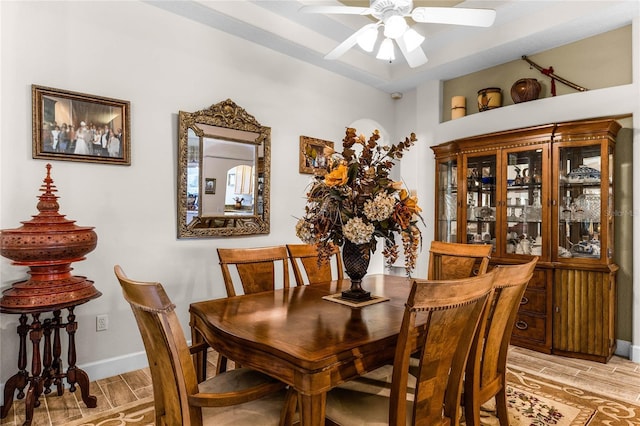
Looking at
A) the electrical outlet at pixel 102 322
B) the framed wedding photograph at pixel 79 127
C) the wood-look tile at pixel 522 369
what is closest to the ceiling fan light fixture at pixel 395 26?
the framed wedding photograph at pixel 79 127

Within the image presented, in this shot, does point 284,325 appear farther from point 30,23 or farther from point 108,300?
point 30,23

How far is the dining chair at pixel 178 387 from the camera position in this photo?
1.17 m

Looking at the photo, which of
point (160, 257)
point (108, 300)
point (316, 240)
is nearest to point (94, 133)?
point (160, 257)

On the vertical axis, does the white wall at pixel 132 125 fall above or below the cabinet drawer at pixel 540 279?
above

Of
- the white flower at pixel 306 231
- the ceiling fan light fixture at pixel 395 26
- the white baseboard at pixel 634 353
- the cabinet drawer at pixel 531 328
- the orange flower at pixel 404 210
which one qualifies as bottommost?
the white baseboard at pixel 634 353

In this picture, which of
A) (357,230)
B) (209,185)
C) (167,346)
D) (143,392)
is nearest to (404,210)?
(357,230)

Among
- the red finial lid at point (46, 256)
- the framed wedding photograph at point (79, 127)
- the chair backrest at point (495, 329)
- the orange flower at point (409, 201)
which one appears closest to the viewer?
the chair backrest at point (495, 329)

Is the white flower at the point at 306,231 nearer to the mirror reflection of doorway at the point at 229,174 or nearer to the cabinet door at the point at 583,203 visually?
the mirror reflection of doorway at the point at 229,174

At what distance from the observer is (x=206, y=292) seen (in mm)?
3305

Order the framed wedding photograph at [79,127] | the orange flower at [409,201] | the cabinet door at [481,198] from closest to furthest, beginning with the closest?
the orange flower at [409,201] → the framed wedding photograph at [79,127] → the cabinet door at [481,198]

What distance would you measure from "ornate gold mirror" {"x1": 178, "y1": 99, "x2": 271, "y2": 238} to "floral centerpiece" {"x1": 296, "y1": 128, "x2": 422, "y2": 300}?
1558 millimetres

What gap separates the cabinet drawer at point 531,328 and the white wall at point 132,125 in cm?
249

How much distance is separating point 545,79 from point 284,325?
3715 mm

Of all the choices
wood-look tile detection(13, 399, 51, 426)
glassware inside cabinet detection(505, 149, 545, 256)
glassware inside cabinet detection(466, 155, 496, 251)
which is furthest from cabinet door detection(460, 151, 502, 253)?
wood-look tile detection(13, 399, 51, 426)
